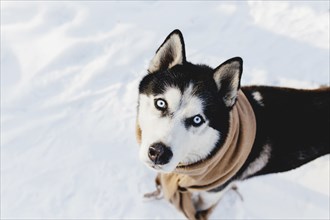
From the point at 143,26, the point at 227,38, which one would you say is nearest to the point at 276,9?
the point at 227,38

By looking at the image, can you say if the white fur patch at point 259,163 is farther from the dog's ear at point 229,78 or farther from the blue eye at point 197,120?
the blue eye at point 197,120

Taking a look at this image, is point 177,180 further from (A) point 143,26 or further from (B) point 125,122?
(A) point 143,26

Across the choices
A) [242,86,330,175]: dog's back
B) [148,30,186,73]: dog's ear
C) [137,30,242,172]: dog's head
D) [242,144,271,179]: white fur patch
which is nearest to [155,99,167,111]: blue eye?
[137,30,242,172]: dog's head

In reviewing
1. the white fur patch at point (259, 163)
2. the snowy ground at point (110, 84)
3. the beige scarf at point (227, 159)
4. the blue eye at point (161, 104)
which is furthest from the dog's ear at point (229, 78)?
the snowy ground at point (110, 84)

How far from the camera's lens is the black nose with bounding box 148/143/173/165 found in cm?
212

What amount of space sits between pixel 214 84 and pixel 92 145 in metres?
1.70

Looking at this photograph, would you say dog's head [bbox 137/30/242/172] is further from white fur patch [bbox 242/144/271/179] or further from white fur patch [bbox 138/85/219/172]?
white fur patch [bbox 242/144/271/179]

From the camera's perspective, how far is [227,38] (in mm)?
4578

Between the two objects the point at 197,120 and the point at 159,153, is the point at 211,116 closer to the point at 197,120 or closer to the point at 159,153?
the point at 197,120

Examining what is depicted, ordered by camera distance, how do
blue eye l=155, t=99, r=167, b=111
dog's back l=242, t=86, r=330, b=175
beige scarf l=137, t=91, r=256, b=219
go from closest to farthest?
blue eye l=155, t=99, r=167, b=111
beige scarf l=137, t=91, r=256, b=219
dog's back l=242, t=86, r=330, b=175

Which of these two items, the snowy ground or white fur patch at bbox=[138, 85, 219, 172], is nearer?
white fur patch at bbox=[138, 85, 219, 172]

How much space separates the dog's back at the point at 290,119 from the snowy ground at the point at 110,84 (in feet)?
2.82

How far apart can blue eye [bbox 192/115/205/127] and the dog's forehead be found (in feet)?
0.09

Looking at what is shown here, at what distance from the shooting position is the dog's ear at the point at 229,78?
7.32ft
